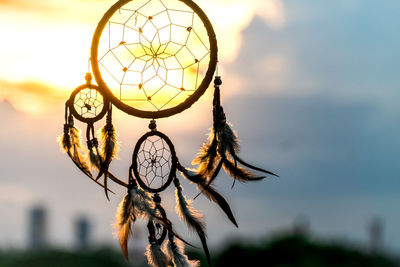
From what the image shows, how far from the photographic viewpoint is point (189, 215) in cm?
611

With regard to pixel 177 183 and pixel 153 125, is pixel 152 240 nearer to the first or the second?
pixel 177 183

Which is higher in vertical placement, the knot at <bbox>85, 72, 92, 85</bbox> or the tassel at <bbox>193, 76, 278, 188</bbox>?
the knot at <bbox>85, 72, 92, 85</bbox>

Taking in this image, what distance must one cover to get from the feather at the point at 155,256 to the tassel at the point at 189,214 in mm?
368

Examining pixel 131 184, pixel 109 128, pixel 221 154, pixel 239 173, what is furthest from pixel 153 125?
pixel 239 173

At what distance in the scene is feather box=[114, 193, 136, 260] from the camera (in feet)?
19.8

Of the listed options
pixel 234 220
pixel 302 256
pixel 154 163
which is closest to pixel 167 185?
pixel 154 163

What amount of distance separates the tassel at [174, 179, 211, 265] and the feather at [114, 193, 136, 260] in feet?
1.48

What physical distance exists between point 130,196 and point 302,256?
9.39m

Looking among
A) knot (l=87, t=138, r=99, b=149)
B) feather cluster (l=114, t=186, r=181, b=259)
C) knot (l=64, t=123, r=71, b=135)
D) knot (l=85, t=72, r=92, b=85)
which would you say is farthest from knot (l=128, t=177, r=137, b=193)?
knot (l=85, t=72, r=92, b=85)

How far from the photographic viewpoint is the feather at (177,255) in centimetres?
616

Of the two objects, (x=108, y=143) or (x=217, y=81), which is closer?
(x=217, y=81)

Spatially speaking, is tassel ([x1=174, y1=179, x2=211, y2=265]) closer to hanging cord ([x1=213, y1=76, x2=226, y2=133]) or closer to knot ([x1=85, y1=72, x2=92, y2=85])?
hanging cord ([x1=213, y1=76, x2=226, y2=133])

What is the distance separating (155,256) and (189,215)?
499mm

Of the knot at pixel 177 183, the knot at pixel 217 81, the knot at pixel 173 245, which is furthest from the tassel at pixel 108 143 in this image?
the knot at pixel 217 81
